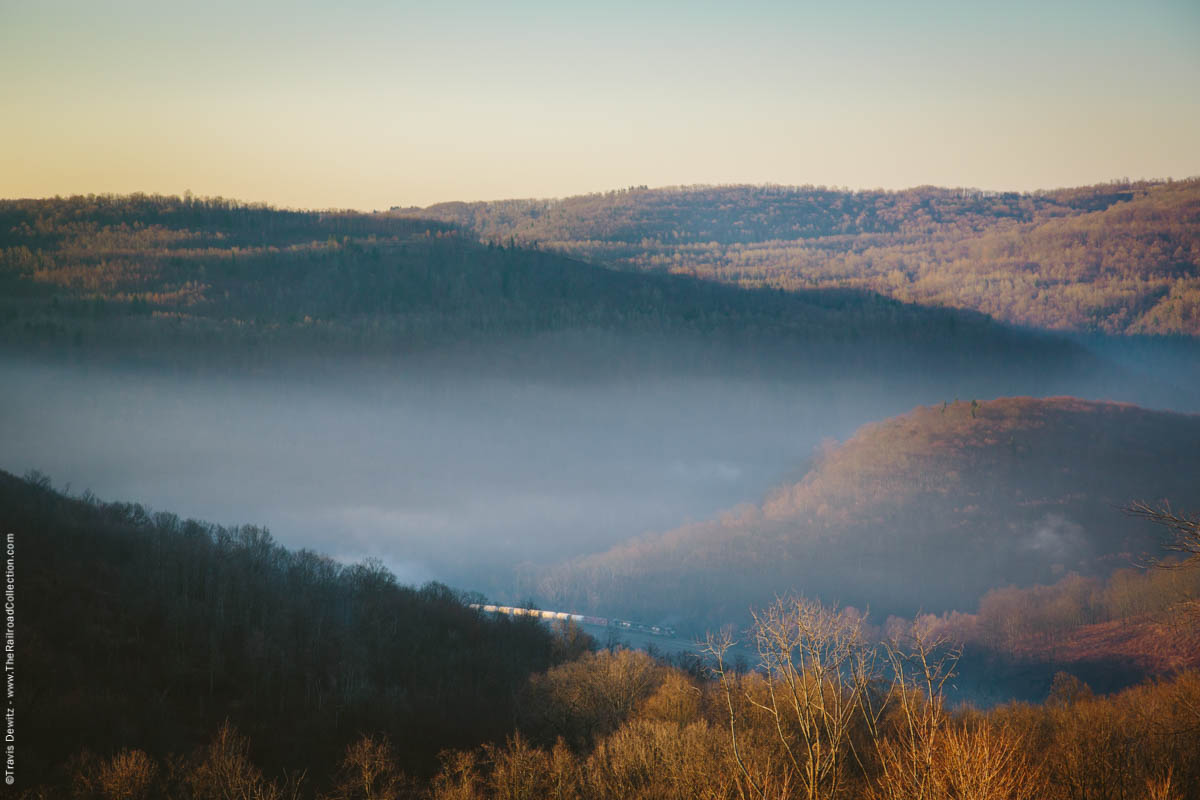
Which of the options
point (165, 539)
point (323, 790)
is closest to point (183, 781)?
point (323, 790)

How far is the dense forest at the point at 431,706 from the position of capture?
48938 mm

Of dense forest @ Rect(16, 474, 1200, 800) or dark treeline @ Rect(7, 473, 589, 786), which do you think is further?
dark treeline @ Rect(7, 473, 589, 786)

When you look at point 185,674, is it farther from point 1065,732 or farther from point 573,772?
point 1065,732

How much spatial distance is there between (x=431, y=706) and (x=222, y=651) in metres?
22.1

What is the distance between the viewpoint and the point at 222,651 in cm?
10219

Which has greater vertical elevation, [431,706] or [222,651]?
[222,651]

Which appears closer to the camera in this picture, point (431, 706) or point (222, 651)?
point (431, 706)

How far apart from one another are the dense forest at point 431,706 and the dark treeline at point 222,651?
1.09ft

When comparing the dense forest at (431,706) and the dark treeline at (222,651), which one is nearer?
the dense forest at (431,706)

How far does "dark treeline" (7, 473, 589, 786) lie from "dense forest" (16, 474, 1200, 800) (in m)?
0.33

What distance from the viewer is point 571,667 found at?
95125 millimetres

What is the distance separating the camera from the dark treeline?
78.2 meters

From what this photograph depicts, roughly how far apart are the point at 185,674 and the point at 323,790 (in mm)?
33129

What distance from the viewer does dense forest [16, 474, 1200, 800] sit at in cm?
4894
